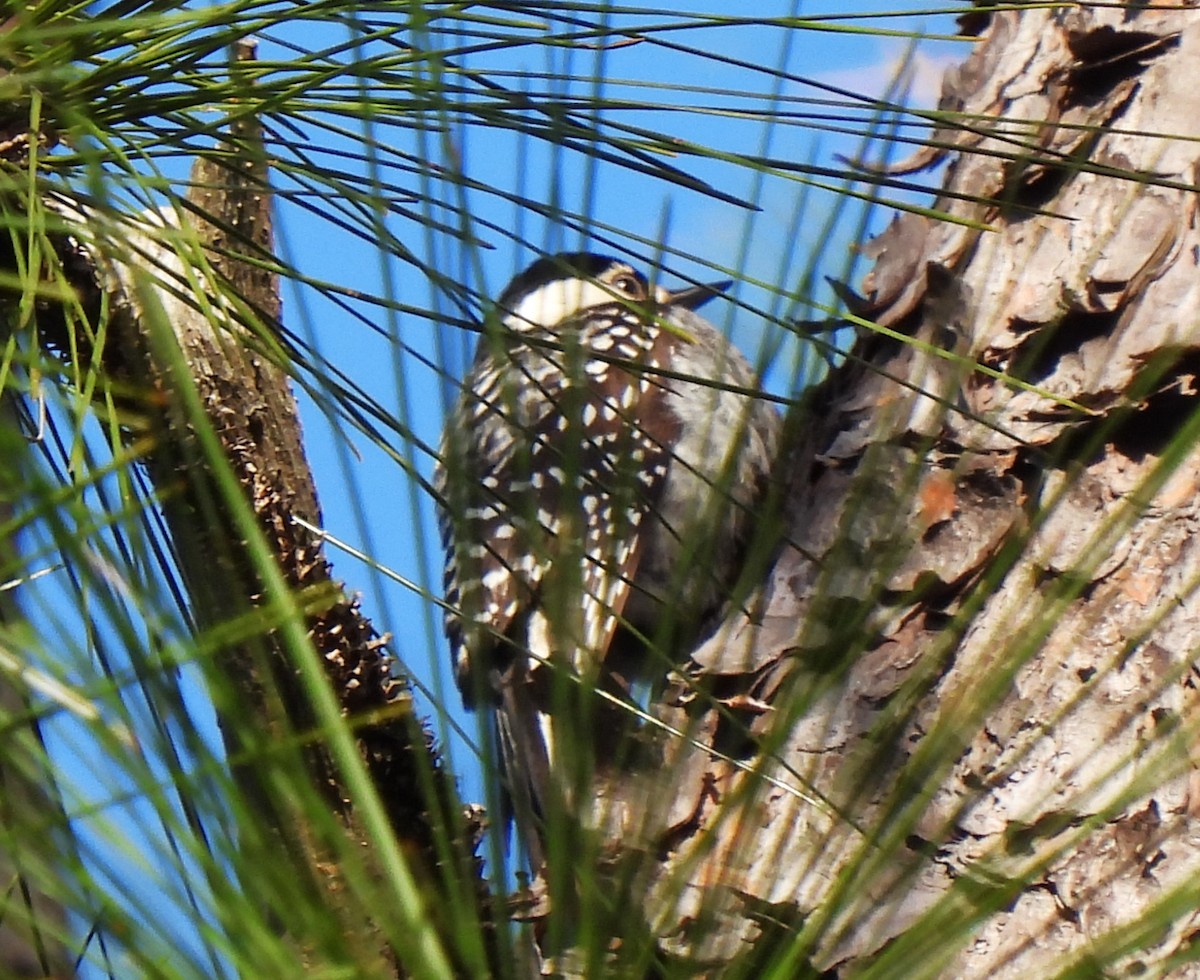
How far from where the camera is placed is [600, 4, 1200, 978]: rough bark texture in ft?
2.93

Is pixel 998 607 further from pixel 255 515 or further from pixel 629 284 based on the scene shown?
pixel 629 284

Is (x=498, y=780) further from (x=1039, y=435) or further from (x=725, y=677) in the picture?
(x=1039, y=435)

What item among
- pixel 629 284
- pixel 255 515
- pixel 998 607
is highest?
pixel 629 284

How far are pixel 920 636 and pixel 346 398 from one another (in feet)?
2.56

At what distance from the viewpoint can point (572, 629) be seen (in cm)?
86

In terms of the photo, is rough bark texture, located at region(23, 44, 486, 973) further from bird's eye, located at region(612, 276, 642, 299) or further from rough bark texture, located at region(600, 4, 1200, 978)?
bird's eye, located at region(612, 276, 642, 299)

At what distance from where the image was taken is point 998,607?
5.38 ft

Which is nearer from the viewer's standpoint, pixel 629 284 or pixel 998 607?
pixel 998 607

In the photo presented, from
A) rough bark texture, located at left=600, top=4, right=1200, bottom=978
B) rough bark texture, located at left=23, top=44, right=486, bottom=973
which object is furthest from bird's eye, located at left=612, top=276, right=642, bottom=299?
rough bark texture, located at left=600, top=4, right=1200, bottom=978

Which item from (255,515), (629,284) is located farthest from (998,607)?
(629,284)

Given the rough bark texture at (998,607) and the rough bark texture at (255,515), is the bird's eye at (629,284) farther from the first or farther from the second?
the rough bark texture at (998,607)

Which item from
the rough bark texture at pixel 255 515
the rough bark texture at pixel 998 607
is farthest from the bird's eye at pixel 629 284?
the rough bark texture at pixel 998 607

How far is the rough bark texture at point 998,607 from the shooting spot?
89 cm

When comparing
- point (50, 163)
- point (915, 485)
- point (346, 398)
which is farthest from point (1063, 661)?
point (50, 163)
